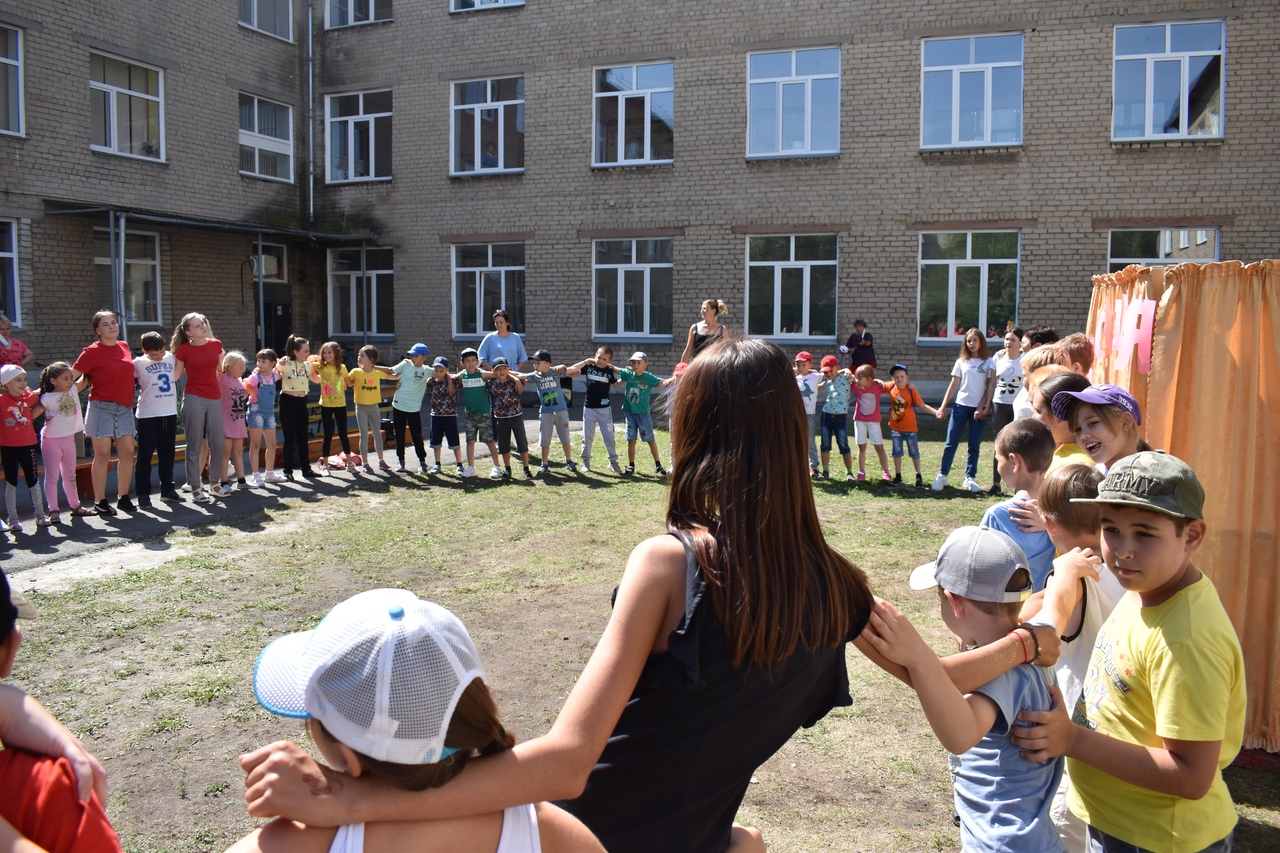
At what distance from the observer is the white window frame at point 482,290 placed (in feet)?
71.0

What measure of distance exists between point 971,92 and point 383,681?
19513 mm

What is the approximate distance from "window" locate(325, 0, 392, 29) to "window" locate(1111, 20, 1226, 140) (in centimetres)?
1671

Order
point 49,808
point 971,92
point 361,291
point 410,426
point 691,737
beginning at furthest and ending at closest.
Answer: point 361,291 < point 971,92 < point 410,426 < point 691,737 < point 49,808

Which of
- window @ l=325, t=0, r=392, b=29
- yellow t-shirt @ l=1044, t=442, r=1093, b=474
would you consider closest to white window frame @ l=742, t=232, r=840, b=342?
window @ l=325, t=0, r=392, b=29

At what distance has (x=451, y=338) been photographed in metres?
22.1

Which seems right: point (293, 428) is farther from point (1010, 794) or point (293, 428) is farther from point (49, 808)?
point (1010, 794)

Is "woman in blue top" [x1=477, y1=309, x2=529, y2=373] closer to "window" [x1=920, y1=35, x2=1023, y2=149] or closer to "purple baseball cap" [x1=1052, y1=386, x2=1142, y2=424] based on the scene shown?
"purple baseball cap" [x1=1052, y1=386, x2=1142, y2=424]

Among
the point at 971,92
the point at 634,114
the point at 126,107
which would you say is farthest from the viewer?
the point at 634,114

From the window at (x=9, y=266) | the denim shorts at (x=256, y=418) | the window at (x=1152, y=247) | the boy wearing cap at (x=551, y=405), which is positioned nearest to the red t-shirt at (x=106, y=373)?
the denim shorts at (x=256, y=418)

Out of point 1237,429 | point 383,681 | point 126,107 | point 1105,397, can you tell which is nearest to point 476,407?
point 1237,429

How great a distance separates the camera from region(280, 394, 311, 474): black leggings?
37.6 feet

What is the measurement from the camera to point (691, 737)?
1655mm

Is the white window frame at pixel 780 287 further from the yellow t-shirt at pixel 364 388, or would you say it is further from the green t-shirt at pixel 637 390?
the yellow t-shirt at pixel 364 388

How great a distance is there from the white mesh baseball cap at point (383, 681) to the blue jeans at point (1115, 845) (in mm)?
1799
